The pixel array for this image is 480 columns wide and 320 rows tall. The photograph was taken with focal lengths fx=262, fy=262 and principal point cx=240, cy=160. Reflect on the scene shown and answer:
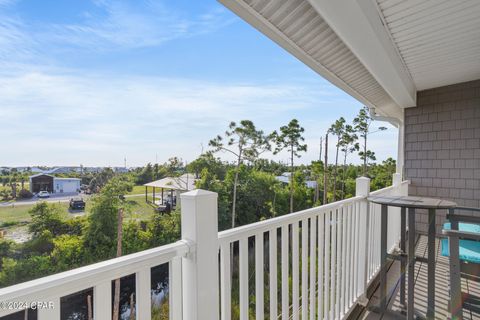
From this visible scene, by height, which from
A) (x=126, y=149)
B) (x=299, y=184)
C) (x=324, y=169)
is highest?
(x=126, y=149)

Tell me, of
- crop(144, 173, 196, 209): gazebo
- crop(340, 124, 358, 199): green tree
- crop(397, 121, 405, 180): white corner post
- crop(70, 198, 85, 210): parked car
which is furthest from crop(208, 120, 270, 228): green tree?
crop(397, 121, 405, 180): white corner post

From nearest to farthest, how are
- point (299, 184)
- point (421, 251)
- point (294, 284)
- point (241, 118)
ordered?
point (294, 284) < point (421, 251) < point (241, 118) < point (299, 184)

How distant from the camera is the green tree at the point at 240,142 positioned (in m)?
22.2

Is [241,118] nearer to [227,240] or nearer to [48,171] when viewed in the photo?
[48,171]

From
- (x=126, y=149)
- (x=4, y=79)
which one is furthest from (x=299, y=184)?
(x=4, y=79)

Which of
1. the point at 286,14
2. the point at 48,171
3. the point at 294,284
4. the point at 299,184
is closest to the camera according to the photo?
the point at 294,284

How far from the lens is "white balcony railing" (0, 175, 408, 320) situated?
0.75 metres

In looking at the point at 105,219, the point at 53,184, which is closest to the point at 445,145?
the point at 53,184

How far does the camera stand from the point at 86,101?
64.5ft

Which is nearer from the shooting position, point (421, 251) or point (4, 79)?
point (421, 251)

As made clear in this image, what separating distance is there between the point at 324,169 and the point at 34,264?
23.3 meters

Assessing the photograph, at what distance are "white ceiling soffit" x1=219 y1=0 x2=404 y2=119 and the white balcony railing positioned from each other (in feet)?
4.83

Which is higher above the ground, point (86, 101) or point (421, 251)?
point (86, 101)

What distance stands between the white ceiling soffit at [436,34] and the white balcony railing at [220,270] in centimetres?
180
